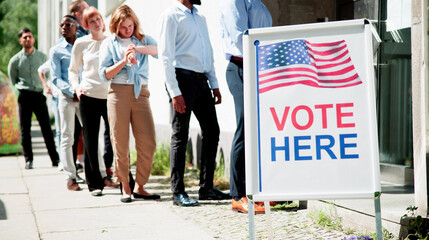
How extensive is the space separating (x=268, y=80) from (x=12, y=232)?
2.54 m

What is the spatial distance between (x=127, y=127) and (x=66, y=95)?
5.46 feet

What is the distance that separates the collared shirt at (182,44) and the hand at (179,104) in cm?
4

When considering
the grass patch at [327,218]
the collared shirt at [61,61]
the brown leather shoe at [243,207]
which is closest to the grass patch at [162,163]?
the collared shirt at [61,61]

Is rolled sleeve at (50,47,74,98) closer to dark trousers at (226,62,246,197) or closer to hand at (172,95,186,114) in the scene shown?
hand at (172,95,186,114)

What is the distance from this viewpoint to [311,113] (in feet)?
11.4

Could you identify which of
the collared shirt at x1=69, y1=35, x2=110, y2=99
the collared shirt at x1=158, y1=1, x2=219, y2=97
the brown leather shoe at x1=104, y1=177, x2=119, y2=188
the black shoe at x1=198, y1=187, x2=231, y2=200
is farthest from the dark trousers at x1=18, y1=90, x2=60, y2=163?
the collared shirt at x1=158, y1=1, x2=219, y2=97

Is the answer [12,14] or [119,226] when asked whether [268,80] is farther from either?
[12,14]

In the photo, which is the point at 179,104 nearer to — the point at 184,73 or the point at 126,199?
the point at 184,73

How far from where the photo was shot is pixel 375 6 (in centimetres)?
623

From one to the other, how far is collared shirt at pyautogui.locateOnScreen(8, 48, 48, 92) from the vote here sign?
6.63 meters

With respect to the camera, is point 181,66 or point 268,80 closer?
point 268,80

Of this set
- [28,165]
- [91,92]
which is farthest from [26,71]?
[91,92]

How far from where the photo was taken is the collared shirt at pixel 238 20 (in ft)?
16.4

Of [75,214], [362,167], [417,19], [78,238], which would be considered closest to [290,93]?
[362,167]
